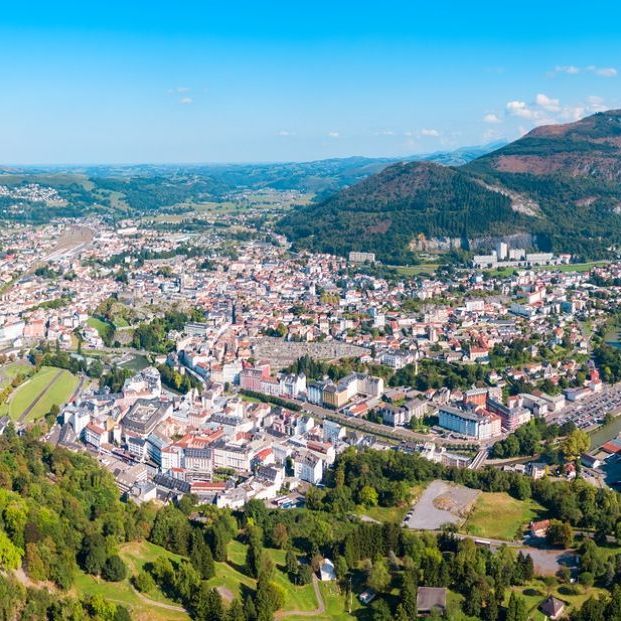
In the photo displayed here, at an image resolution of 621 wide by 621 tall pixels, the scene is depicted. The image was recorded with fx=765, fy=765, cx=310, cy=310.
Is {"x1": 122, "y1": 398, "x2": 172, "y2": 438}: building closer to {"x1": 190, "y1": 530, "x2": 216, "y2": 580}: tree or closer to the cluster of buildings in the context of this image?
{"x1": 190, "y1": 530, "x2": 216, "y2": 580}: tree

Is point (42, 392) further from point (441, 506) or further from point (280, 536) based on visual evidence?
point (441, 506)

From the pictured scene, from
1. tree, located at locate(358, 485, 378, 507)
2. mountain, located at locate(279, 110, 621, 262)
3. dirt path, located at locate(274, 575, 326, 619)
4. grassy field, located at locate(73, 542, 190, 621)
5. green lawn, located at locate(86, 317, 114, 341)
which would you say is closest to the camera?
grassy field, located at locate(73, 542, 190, 621)

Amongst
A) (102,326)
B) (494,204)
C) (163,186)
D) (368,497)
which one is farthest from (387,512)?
(163,186)

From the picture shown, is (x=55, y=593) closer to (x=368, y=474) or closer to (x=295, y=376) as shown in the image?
(x=368, y=474)

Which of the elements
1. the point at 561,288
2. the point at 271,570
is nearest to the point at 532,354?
the point at 561,288

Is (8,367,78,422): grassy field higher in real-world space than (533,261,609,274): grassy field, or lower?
lower

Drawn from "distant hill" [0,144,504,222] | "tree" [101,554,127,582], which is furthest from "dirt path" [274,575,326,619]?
"distant hill" [0,144,504,222]

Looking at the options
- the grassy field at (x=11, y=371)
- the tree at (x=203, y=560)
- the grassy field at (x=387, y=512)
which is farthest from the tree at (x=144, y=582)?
the grassy field at (x=11, y=371)
